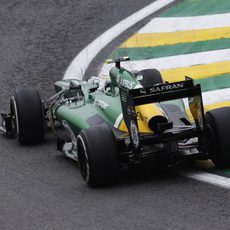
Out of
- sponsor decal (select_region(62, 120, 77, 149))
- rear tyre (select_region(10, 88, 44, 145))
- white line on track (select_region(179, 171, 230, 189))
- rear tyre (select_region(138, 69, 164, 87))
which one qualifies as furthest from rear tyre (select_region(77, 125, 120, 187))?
rear tyre (select_region(138, 69, 164, 87))

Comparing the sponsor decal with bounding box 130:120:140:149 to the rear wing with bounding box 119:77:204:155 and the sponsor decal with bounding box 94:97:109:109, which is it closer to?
the rear wing with bounding box 119:77:204:155

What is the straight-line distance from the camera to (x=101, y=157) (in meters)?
8.91

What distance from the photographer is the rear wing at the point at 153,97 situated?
9.04 m

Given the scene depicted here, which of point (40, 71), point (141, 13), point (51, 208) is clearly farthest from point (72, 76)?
point (51, 208)

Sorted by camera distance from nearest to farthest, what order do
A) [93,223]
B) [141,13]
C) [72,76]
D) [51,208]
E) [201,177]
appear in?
[93,223], [51,208], [201,177], [72,76], [141,13]

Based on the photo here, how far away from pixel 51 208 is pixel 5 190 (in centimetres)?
97

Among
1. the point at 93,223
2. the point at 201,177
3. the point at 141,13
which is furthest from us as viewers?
the point at 141,13

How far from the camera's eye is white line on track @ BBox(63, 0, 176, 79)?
14064 millimetres

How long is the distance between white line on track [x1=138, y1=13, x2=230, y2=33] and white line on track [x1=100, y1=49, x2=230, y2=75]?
81 cm

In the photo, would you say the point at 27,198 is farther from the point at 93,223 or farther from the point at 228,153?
the point at 228,153

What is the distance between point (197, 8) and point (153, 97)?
5.98 metres

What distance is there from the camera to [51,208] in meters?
8.42

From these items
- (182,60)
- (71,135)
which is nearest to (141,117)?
(71,135)

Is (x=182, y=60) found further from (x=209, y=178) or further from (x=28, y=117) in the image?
(x=209, y=178)
